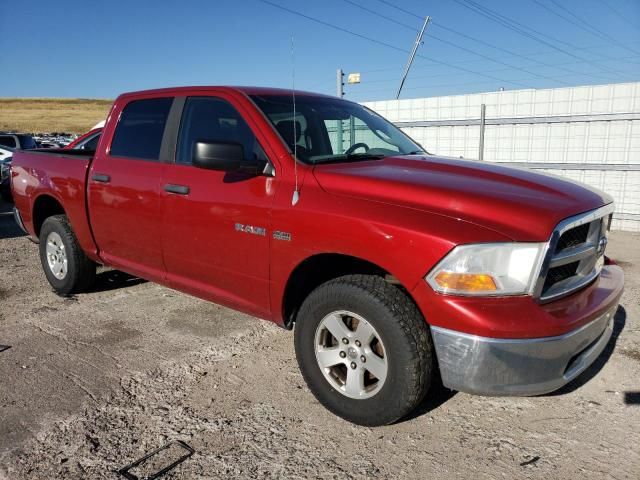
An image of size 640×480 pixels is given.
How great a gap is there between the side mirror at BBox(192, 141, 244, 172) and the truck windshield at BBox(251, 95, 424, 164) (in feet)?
1.22

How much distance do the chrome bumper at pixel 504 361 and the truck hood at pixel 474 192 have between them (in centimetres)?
50

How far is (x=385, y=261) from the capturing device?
257cm

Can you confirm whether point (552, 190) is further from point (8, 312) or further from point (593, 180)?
point (593, 180)

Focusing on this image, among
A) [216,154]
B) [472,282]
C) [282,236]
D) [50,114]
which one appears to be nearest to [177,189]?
[216,154]

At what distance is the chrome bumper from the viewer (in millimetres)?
2365

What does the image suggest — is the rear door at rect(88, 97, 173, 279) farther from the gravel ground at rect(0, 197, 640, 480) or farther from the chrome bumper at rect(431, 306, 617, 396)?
the chrome bumper at rect(431, 306, 617, 396)

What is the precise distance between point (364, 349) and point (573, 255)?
3.80 feet

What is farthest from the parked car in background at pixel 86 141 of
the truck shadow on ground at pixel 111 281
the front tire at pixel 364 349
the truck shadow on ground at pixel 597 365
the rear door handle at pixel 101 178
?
the truck shadow on ground at pixel 597 365

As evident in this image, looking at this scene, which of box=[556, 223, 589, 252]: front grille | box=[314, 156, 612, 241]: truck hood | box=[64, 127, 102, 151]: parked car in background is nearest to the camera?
box=[314, 156, 612, 241]: truck hood

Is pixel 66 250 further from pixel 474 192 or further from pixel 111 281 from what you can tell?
pixel 474 192

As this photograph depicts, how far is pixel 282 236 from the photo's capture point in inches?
119

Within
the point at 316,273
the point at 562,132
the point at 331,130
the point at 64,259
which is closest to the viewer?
the point at 316,273

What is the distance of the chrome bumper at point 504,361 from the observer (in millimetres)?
2365

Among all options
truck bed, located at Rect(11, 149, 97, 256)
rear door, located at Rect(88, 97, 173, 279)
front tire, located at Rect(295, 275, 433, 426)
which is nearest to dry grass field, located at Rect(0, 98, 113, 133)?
truck bed, located at Rect(11, 149, 97, 256)
